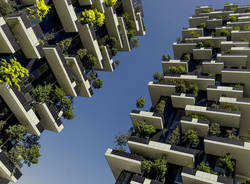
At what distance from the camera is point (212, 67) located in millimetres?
38938

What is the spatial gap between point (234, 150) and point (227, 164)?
223cm

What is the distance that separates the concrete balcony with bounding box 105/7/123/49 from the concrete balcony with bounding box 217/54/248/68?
77.3 ft

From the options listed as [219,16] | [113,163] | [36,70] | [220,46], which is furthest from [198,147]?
[219,16]

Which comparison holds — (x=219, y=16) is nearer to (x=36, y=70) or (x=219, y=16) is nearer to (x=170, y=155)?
(x=170, y=155)

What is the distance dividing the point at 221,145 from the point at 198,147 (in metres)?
4.12

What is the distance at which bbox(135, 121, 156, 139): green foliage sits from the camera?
31.2m

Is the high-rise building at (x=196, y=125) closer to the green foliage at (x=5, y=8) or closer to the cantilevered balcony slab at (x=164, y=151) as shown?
the cantilevered balcony slab at (x=164, y=151)

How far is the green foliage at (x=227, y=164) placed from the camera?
82.1ft

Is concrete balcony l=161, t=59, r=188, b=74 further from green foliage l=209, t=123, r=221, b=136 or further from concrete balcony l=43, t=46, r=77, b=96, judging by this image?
concrete balcony l=43, t=46, r=77, b=96

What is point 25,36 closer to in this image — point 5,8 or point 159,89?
point 5,8

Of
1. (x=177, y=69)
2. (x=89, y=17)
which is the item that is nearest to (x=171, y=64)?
(x=177, y=69)

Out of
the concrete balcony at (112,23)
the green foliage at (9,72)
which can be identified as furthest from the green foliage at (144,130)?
the concrete balcony at (112,23)

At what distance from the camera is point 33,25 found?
2902 centimetres

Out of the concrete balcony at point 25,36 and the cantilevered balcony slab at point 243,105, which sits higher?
the concrete balcony at point 25,36
